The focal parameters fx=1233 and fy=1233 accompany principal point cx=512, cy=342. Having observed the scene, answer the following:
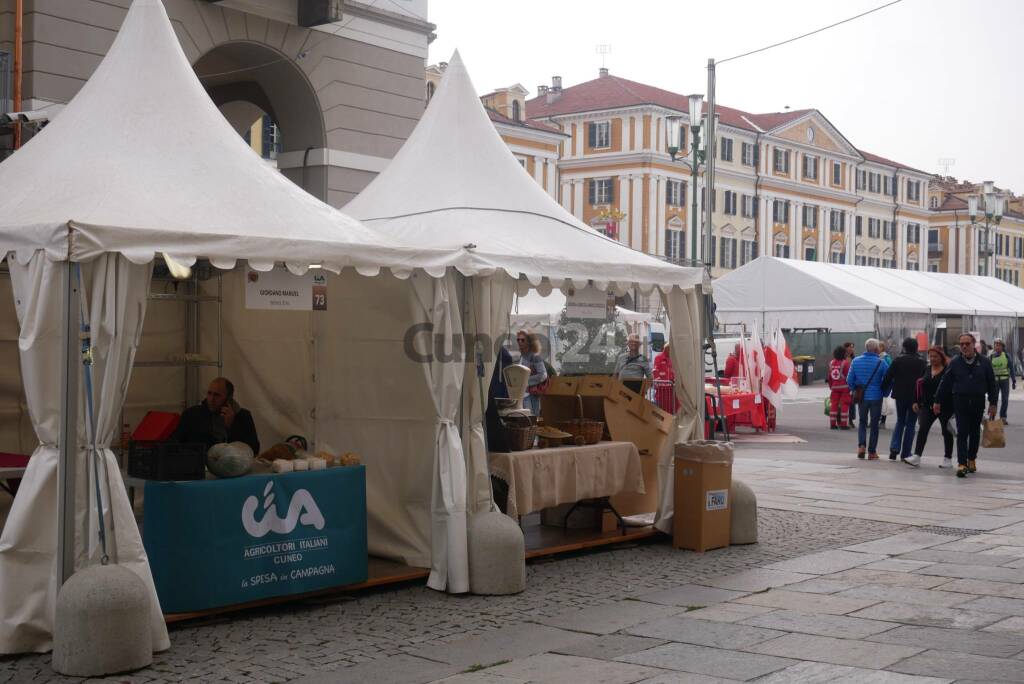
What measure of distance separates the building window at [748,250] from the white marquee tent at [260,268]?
70372mm

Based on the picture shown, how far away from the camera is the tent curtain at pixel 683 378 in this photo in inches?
423

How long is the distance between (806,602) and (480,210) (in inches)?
161

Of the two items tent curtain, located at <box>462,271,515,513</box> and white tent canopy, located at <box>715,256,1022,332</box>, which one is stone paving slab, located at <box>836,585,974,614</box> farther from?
white tent canopy, located at <box>715,256,1022,332</box>

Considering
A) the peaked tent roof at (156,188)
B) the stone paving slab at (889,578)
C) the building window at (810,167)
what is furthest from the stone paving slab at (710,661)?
the building window at (810,167)

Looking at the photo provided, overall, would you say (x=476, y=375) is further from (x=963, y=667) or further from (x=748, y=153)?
(x=748, y=153)

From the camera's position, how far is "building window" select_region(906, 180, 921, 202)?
97.8 m

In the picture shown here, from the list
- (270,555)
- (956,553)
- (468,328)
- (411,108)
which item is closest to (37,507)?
(270,555)

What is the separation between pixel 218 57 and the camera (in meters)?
18.0

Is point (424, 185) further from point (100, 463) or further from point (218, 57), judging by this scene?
point (218, 57)

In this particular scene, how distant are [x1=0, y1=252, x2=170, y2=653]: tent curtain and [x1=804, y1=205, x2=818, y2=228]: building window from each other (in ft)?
269

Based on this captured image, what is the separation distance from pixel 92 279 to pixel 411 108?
13.1 m

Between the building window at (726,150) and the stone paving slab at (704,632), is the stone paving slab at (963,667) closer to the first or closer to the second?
the stone paving slab at (704,632)

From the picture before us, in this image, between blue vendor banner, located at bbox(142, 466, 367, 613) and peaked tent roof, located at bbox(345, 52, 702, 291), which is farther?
peaked tent roof, located at bbox(345, 52, 702, 291)

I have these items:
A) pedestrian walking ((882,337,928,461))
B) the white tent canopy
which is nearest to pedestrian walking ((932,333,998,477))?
pedestrian walking ((882,337,928,461))
